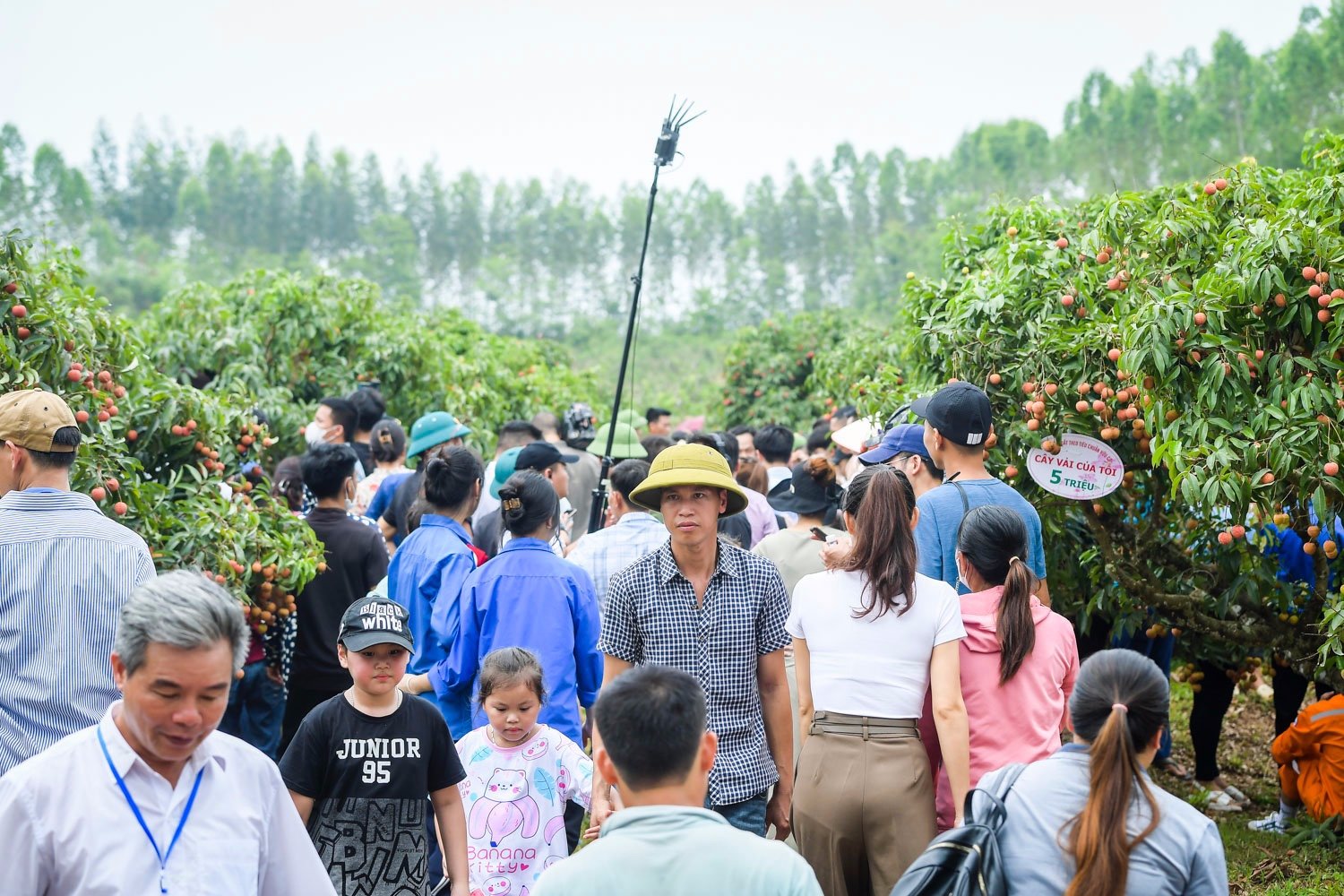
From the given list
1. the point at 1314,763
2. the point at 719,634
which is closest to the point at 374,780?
the point at 719,634

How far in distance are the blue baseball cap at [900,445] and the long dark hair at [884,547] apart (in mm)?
1212

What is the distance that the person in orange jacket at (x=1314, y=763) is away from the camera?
5.86 m

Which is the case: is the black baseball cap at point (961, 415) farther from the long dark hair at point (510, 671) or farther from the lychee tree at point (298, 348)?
the lychee tree at point (298, 348)

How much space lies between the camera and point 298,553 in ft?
18.9

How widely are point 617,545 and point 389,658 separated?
1.65 meters

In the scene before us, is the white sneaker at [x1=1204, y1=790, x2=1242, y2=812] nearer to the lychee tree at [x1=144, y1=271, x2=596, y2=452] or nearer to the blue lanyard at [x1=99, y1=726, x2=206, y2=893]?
the blue lanyard at [x1=99, y1=726, x2=206, y2=893]

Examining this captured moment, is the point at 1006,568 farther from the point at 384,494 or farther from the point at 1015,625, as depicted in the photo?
the point at 384,494

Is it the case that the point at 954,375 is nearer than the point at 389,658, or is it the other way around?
the point at 389,658

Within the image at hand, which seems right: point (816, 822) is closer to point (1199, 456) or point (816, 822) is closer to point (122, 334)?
point (1199, 456)

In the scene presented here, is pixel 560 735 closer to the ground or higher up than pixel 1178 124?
closer to the ground

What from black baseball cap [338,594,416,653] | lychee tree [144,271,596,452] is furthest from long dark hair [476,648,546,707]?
lychee tree [144,271,596,452]

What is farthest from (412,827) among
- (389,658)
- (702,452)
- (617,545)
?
(617,545)

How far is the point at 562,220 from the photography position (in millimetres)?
73062

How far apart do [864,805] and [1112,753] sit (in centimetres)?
101
